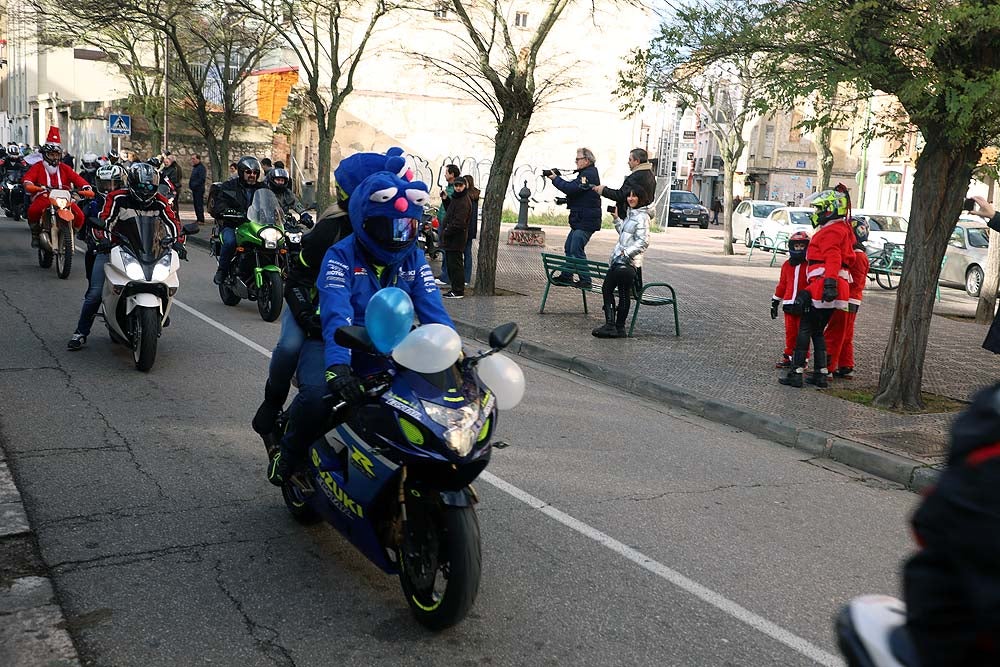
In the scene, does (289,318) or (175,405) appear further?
(175,405)

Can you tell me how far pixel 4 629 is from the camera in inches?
147

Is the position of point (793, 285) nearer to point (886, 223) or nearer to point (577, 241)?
point (577, 241)

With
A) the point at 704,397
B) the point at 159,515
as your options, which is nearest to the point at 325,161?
the point at 704,397

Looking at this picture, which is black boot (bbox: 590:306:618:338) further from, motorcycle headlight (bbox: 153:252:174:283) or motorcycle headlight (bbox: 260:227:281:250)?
motorcycle headlight (bbox: 153:252:174:283)

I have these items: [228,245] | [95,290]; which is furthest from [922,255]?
[228,245]

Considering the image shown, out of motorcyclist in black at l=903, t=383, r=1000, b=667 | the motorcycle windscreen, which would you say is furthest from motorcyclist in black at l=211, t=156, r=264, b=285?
motorcyclist in black at l=903, t=383, r=1000, b=667

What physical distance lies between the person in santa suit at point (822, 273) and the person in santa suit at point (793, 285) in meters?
0.14

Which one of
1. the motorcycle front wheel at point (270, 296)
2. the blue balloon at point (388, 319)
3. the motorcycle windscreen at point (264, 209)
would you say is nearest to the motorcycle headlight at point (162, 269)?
the motorcycle front wheel at point (270, 296)

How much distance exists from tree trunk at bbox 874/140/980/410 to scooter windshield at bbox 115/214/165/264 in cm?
654

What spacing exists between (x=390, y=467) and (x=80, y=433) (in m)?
3.64

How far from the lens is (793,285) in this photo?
9711mm

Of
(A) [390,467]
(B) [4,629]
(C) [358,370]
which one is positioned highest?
(C) [358,370]

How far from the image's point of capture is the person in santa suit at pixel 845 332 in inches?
389

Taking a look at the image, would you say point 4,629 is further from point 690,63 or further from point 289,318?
point 690,63
